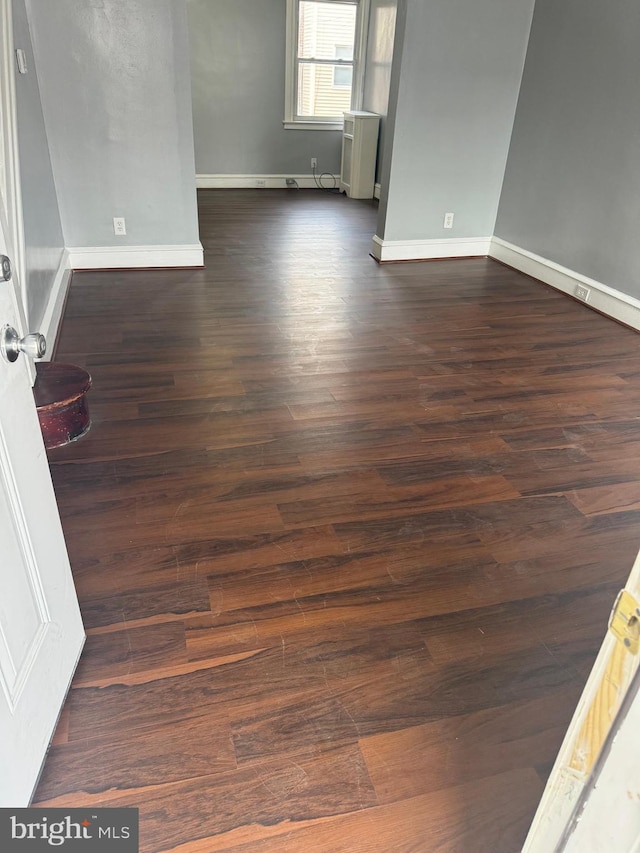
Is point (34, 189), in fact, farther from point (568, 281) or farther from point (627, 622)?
point (627, 622)

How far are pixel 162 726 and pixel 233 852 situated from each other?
31cm

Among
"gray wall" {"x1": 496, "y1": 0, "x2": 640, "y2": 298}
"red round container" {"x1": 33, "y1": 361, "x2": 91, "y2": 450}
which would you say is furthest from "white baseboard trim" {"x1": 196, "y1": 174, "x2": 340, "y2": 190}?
"red round container" {"x1": 33, "y1": 361, "x2": 91, "y2": 450}

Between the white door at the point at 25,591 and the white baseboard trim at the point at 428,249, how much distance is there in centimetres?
390

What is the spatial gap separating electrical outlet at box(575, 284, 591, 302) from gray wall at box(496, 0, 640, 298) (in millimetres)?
103

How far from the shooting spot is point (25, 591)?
1132 millimetres

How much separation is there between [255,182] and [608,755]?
7.53 m

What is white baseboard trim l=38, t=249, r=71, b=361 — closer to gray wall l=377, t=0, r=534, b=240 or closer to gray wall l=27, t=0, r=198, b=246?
gray wall l=27, t=0, r=198, b=246

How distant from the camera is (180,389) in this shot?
2.76 m

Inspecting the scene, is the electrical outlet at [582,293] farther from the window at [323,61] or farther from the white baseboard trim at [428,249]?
the window at [323,61]

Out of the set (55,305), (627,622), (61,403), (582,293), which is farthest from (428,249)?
(627,622)

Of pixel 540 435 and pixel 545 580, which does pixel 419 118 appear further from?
pixel 545 580

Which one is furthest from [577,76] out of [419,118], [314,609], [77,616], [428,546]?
[77,616]

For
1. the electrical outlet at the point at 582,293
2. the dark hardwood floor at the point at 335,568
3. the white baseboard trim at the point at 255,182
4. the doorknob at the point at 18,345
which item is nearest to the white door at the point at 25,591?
the doorknob at the point at 18,345

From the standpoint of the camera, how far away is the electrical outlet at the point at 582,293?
3998 millimetres
